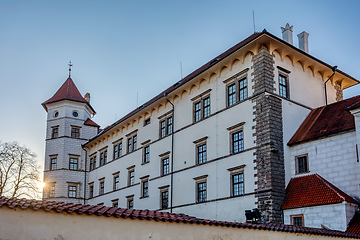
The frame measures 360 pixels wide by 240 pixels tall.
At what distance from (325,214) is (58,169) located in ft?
102

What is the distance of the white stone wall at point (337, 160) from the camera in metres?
20.5

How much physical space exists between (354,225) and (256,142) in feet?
21.5

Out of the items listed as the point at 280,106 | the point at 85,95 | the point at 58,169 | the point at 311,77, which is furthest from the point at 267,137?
the point at 85,95

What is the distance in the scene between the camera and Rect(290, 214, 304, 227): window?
20688 mm

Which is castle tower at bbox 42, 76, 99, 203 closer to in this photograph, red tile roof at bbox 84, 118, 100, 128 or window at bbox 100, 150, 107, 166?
red tile roof at bbox 84, 118, 100, 128

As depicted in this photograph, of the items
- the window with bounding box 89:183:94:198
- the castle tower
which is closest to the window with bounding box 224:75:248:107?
Result: the window with bounding box 89:183:94:198

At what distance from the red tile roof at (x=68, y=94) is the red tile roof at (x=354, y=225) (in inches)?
1310

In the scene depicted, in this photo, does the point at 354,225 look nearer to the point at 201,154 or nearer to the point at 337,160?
the point at 337,160

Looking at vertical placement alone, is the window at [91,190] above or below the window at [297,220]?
above

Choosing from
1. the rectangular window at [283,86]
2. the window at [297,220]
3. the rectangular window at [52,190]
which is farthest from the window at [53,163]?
the window at [297,220]

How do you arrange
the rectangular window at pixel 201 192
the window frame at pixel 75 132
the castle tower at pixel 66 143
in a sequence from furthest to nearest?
the window frame at pixel 75 132, the castle tower at pixel 66 143, the rectangular window at pixel 201 192

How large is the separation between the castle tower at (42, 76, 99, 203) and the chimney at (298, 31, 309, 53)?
26.0 m

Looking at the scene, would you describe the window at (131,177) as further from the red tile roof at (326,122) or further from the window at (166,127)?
the red tile roof at (326,122)

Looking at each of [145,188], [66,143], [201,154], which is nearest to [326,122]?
[201,154]
